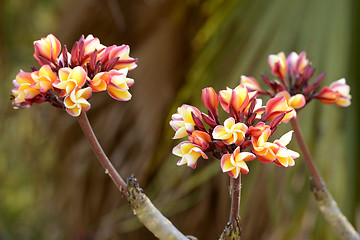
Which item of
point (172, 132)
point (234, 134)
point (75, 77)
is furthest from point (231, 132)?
point (172, 132)

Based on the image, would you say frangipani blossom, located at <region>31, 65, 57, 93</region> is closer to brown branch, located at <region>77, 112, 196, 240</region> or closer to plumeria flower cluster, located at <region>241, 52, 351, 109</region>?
brown branch, located at <region>77, 112, 196, 240</region>

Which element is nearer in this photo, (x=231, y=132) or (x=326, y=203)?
(x=231, y=132)

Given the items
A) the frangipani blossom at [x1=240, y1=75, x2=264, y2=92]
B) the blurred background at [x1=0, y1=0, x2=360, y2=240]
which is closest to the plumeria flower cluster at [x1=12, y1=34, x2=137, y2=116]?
the frangipani blossom at [x1=240, y1=75, x2=264, y2=92]

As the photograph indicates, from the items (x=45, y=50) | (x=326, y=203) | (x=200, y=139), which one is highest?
(x=45, y=50)

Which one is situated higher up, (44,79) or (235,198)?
(44,79)

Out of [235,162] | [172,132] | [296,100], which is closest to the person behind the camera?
[235,162]

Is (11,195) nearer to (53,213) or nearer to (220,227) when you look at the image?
(53,213)

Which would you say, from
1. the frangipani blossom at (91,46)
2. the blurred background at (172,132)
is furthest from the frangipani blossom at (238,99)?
the blurred background at (172,132)

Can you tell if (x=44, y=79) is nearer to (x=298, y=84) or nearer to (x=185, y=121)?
(x=185, y=121)
